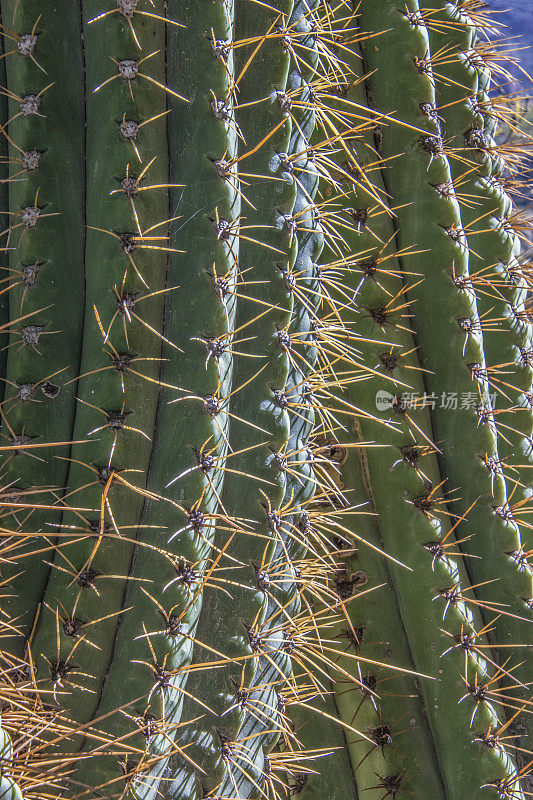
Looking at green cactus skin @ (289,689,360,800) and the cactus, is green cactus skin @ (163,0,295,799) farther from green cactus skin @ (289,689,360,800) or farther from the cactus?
green cactus skin @ (289,689,360,800)

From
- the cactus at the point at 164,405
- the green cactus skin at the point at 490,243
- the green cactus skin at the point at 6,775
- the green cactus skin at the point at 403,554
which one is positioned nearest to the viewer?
the green cactus skin at the point at 6,775

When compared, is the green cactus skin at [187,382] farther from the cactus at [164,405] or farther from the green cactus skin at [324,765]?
the green cactus skin at [324,765]

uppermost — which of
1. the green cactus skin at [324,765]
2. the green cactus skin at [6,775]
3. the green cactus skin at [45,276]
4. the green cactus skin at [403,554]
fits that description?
the green cactus skin at [45,276]

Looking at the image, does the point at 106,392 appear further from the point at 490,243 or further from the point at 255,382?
the point at 490,243

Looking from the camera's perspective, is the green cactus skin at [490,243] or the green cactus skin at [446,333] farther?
the green cactus skin at [490,243]

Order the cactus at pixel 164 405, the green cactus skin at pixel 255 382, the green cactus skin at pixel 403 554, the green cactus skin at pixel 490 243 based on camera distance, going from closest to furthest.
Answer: the cactus at pixel 164 405 < the green cactus skin at pixel 255 382 < the green cactus skin at pixel 403 554 < the green cactus skin at pixel 490 243

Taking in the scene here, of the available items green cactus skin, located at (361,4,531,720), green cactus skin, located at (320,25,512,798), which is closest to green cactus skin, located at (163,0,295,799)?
green cactus skin, located at (320,25,512,798)

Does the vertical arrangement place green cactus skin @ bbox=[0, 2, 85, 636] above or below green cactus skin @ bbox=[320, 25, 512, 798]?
above

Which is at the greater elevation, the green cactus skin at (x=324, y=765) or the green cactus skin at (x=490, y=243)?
the green cactus skin at (x=490, y=243)

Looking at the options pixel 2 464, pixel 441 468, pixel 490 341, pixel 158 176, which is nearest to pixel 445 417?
pixel 441 468

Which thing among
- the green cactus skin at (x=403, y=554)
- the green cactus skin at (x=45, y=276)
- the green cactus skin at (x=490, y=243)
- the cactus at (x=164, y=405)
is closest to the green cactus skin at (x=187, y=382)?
the cactus at (x=164, y=405)
